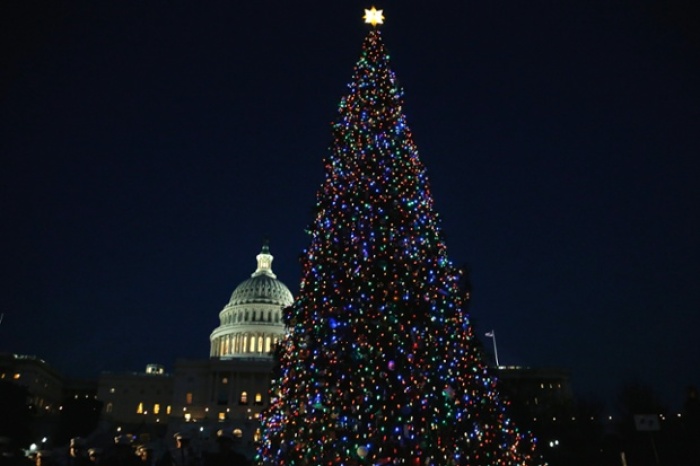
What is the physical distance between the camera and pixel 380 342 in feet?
46.0

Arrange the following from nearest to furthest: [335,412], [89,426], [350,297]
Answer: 1. [335,412]
2. [350,297]
3. [89,426]

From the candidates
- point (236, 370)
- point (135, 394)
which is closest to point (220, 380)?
point (236, 370)

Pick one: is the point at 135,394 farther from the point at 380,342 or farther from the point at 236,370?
the point at 380,342

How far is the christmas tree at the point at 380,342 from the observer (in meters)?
13.4

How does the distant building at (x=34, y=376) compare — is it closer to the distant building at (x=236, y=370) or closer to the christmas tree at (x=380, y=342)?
the distant building at (x=236, y=370)

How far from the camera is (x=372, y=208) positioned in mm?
15516

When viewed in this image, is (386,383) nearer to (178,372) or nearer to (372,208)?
(372,208)

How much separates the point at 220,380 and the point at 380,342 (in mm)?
74641

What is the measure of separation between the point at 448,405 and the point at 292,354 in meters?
4.16

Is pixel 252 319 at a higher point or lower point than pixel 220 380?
higher

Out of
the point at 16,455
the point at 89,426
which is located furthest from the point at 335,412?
the point at 89,426

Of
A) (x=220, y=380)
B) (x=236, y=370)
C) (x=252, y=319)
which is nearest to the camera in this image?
(x=236, y=370)

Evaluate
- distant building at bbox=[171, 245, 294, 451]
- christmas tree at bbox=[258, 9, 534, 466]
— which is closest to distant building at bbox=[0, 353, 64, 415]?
distant building at bbox=[171, 245, 294, 451]

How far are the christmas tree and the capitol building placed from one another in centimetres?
5716
